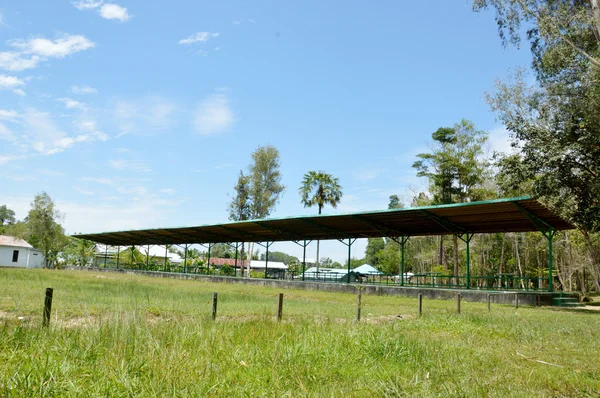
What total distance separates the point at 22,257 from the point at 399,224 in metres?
51.3

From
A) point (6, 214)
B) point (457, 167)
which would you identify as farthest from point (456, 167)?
point (6, 214)

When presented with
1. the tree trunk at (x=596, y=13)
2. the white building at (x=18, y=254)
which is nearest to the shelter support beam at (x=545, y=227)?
→ the tree trunk at (x=596, y=13)

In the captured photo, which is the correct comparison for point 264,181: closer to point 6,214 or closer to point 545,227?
point 545,227

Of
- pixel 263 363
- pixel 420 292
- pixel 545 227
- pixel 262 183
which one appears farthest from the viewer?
pixel 262 183

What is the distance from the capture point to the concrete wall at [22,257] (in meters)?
53.4

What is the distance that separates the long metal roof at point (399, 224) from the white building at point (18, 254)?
85.8 ft

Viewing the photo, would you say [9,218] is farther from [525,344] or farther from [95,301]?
[525,344]

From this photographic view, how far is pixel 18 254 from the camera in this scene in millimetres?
55062

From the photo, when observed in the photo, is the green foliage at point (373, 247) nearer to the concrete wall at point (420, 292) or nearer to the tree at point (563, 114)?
the concrete wall at point (420, 292)

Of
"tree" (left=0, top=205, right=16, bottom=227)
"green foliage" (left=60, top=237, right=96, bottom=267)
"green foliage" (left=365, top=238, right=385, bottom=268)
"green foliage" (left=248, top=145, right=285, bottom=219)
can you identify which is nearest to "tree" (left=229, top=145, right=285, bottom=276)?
"green foliage" (left=248, top=145, right=285, bottom=219)

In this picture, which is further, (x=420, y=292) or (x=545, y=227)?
(x=545, y=227)

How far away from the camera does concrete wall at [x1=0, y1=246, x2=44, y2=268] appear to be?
53.4m

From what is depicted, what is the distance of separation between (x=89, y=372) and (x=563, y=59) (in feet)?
64.5

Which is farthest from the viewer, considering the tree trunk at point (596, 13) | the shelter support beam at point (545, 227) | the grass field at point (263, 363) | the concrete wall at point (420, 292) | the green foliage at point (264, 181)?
the green foliage at point (264, 181)
